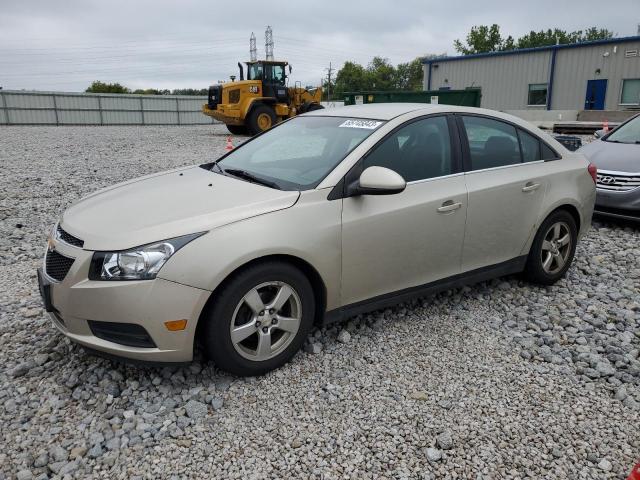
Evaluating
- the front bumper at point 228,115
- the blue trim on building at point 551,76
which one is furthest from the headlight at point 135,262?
the blue trim on building at point 551,76

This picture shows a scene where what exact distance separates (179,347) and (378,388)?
1170 millimetres

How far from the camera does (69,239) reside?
10.0 feet

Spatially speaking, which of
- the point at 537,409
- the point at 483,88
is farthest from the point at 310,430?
the point at 483,88

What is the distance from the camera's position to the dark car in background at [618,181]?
6.41 meters

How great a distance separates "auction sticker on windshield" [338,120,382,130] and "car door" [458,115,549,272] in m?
0.74

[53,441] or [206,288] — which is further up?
[206,288]

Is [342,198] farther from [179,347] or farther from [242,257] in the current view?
[179,347]

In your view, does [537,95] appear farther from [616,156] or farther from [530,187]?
[530,187]

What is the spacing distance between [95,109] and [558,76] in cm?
2664

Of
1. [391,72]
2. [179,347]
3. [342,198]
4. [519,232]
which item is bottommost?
[179,347]

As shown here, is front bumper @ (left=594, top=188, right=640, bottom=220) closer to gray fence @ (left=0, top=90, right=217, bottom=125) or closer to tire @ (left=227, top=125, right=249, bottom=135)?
tire @ (left=227, top=125, right=249, bottom=135)

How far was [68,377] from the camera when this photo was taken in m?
3.17

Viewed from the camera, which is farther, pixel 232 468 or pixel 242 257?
pixel 242 257

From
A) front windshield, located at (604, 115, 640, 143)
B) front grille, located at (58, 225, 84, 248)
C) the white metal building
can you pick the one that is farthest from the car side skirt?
the white metal building
